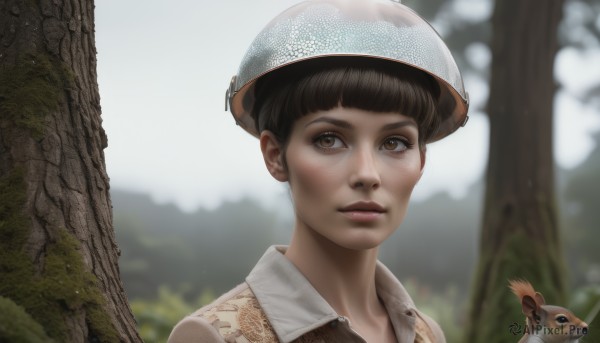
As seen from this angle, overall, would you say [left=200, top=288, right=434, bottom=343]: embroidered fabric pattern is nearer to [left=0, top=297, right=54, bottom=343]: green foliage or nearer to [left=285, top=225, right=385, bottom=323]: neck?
[left=285, top=225, right=385, bottom=323]: neck

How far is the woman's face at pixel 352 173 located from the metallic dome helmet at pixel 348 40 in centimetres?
20

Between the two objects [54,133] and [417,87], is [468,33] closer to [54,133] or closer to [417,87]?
[417,87]

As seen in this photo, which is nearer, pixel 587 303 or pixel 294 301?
pixel 294 301

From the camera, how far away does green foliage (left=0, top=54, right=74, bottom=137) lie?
242cm

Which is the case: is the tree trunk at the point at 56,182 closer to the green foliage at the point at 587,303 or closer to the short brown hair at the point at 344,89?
the short brown hair at the point at 344,89

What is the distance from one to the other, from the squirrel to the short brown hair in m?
0.78

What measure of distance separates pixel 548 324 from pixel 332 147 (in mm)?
870

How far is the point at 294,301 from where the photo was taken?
2604 mm

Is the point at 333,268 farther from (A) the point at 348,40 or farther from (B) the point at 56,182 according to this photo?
(B) the point at 56,182

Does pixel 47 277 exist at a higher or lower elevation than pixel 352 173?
lower

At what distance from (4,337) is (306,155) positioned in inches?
Result: 43.0

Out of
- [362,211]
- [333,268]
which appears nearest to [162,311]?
[333,268]

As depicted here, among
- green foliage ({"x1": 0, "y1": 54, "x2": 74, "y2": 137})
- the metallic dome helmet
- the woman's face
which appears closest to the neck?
the woman's face

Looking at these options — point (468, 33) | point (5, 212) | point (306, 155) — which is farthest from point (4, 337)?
point (468, 33)
